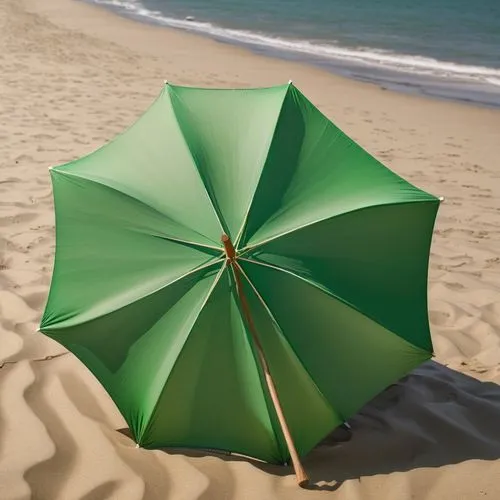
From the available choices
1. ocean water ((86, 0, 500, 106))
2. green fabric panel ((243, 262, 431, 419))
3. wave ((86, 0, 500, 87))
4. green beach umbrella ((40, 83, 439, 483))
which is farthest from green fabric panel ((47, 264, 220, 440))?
wave ((86, 0, 500, 87))

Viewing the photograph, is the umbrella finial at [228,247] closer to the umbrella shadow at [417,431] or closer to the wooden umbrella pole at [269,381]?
the wooden umbrella pole at [269,381]

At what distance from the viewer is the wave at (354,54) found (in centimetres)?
1331

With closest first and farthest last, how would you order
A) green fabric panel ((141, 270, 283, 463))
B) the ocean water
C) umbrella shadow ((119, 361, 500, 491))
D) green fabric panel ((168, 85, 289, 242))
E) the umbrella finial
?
1. the umbrella finial
2. green fabric panel ((141, 270, 283, 463))
3. green fabric panel ((168, 85, 289, 242))
4. umbrella shadow ((119, 361, 500, 491))
5. the ocean water

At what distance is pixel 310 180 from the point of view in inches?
103

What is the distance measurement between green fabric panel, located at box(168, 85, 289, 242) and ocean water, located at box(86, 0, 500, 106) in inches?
342

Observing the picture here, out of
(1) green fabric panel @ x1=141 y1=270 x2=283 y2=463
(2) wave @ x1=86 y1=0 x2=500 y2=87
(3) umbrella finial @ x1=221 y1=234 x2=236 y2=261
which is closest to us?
(3) umbrella finial @ x1=221 y1=234 x2=236 y2=261

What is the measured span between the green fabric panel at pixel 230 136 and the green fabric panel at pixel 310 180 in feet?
0.14

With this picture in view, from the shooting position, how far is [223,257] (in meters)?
2.37

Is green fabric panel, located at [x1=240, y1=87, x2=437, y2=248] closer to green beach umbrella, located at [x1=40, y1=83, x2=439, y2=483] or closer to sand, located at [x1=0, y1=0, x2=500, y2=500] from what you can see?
Answer: green beach umbrella, located at [x1=40, y1=83, x2=439, y2=483]

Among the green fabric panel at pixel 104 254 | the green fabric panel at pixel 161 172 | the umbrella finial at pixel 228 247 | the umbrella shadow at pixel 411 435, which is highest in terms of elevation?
the green fabric panel at pixel 161 172

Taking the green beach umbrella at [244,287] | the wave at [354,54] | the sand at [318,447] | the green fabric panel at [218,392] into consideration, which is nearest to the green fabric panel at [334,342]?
the green beach umbrella at [244,287]

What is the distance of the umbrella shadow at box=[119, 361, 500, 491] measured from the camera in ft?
8.65

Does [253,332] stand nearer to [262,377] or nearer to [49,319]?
[262,377]

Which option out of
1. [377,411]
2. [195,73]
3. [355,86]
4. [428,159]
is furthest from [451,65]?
[377,411]
